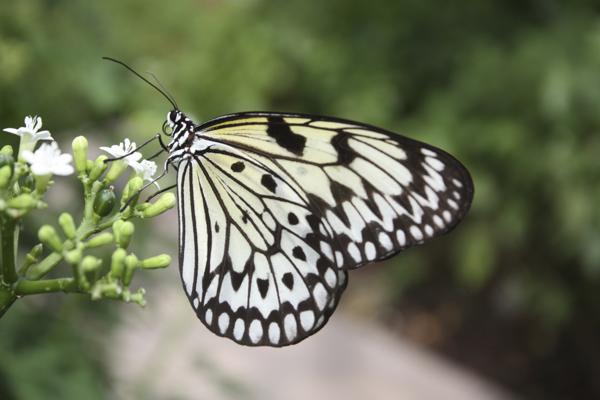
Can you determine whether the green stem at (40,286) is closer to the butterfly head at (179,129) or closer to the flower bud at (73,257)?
the flower bud at (73,257)

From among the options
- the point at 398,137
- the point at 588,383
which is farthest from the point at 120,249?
the point at 588,383

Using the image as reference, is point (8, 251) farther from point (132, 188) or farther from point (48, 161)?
point (132, 188)

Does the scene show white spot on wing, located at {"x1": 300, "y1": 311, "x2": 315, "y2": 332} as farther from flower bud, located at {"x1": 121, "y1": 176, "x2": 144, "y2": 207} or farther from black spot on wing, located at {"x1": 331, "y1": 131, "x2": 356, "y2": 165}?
flower bud, located at {"x1": 121, "y1": 176, "x2": 144, "y2": 207}

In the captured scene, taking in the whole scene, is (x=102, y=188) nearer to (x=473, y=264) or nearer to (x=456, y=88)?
(x=473, y=264)

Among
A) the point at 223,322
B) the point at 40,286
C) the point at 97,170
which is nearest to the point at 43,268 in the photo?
the point at 40,286

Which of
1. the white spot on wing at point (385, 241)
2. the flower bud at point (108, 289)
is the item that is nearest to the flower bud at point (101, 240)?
the flower bud at point (108, 289)
